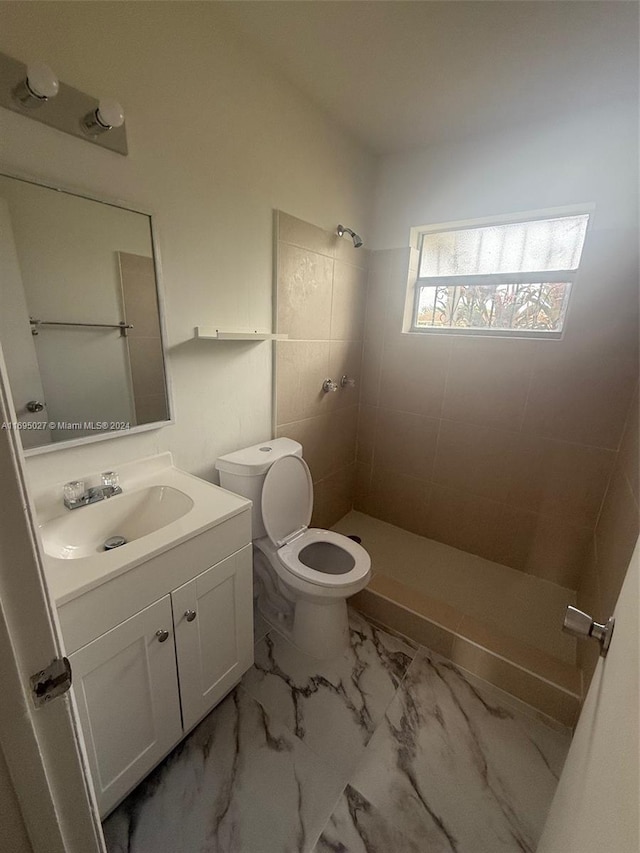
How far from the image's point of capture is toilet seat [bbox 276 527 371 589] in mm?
1453

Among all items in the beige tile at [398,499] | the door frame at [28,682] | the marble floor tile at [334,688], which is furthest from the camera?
the beige tile at [398,499]

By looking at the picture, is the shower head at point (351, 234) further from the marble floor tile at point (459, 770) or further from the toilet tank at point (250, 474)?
the marble floor tile at point (459, 770)

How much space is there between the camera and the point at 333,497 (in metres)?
2.42

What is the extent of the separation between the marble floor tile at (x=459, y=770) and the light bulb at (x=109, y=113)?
2125 millimetres

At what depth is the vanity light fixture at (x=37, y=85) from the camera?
79 cm

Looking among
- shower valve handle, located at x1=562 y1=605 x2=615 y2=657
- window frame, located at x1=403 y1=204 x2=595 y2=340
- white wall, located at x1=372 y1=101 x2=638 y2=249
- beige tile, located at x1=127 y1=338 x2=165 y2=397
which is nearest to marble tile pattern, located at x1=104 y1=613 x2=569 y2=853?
shower valve handle, located at x1=562 y1=605 x2=615 y2=657


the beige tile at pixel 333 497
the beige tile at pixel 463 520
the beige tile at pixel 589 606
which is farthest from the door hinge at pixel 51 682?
the beige tile at pixel 463 520

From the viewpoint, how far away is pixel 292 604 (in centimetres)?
168

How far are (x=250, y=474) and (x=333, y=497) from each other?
1044 mm

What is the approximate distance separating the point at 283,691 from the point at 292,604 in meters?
0.34

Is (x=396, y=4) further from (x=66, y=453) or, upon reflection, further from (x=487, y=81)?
(x=66, y=453)

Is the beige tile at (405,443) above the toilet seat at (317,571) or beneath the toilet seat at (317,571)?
above

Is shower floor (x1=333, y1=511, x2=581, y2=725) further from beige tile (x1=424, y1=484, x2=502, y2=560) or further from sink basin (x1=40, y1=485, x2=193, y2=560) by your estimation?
sink basin (x1=40, y1=485, x2=193, y2=560)

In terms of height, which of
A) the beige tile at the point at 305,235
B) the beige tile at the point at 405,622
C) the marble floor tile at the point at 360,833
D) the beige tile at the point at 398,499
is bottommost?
the marble floor tile at the point at 360,833
